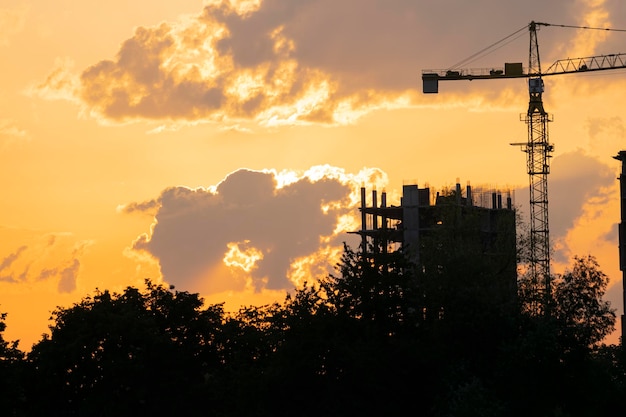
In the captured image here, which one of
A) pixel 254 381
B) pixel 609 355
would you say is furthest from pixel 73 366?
pixel 609 355

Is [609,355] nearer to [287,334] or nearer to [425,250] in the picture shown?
[425,250]

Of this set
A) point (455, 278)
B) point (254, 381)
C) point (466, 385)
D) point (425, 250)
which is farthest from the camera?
point (425, 250)

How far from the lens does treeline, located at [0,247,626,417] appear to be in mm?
81188

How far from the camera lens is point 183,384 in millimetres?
103062

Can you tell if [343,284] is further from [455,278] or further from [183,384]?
[183,384]

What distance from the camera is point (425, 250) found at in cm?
9925

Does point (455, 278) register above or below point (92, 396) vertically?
above

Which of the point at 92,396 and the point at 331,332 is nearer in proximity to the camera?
the point at 331,332

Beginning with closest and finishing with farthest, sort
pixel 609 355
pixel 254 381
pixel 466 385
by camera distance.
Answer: pixel 466 385, pixel 254 381, pixel 609 355

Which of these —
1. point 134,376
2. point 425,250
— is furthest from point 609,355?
point 134,376

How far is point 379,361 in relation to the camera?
82.8 meters

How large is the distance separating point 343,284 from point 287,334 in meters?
4.94

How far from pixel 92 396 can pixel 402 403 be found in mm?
28375

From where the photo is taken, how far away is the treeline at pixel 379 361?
81188 mm
